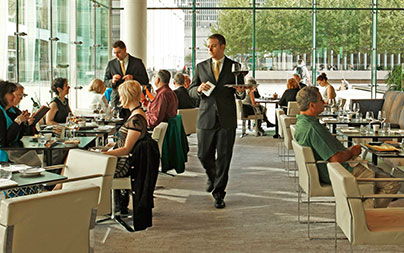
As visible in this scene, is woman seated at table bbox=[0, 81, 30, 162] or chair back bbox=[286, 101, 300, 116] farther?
chair back bbox=[286, 101, 300, 116]

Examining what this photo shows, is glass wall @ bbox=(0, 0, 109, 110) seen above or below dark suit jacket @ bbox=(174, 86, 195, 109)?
above

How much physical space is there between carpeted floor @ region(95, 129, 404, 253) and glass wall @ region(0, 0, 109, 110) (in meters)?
2.92

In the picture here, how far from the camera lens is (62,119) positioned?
26.5 ft

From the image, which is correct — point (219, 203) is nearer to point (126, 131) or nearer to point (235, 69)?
point (235, 69)

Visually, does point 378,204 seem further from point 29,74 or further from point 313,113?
point 29,74

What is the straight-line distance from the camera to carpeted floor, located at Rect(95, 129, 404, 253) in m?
5.49

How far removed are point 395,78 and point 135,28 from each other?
6.89m

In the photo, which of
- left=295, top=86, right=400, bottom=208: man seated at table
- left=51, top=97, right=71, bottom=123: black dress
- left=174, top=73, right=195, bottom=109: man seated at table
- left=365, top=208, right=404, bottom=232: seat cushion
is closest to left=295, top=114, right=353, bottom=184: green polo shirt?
left=295, top=86, right=400, bottom=208: man seated at table

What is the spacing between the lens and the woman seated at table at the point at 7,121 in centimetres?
605

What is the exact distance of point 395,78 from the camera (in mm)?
16438

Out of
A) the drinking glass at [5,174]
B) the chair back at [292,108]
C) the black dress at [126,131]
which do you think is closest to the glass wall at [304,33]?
the chair back at [292,108]

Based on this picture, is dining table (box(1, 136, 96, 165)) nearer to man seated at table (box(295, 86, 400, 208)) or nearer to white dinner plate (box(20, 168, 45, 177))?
white dinner plate (box(20, 168, 45, 177))

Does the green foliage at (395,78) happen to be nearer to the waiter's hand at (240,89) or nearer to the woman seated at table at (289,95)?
the woman seated at table at (289,95)

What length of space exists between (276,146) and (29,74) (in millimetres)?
5186
